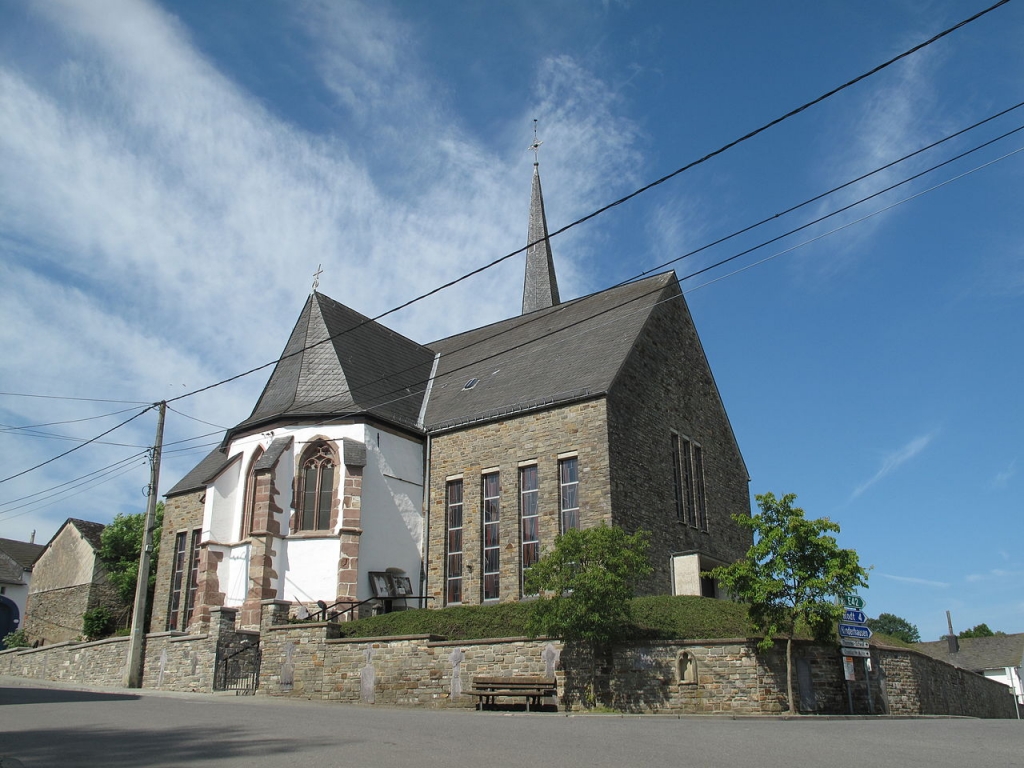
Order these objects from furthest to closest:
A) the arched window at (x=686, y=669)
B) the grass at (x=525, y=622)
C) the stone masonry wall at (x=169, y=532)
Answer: the stone masonry wall at (x=169, y=532), the grass at (x=525, y=622), the arched window at (x=686, y=669)

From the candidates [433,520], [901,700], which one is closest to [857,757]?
[901,700]

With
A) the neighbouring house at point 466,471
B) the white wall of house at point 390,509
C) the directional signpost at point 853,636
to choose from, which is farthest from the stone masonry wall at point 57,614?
the directional signpost at point 853,636

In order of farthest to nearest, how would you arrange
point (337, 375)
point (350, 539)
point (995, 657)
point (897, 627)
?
point (897, 627) < point (995, 657) < point (337, 375) < point (350, 539)

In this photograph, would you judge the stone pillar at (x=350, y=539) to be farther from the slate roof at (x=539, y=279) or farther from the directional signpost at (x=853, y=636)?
the slate roof at (x=539, y=279)

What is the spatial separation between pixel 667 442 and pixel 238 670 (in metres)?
13.1

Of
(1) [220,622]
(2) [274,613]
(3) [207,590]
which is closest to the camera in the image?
(1) [220,622]

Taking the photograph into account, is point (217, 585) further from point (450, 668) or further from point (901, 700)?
point (901, 700)

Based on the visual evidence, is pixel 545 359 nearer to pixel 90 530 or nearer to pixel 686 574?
pixel 686 574

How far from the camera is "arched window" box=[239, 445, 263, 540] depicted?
2473 cm

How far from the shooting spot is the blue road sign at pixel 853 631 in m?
16.2

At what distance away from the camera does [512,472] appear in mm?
23672

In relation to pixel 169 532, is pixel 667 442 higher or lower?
higher

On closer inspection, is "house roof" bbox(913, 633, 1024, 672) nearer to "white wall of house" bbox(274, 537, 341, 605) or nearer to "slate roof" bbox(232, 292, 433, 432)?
"slate roof" bbox(232, 292, 433, 432)


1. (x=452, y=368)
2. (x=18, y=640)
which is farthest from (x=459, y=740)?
(x=18, y=640)
